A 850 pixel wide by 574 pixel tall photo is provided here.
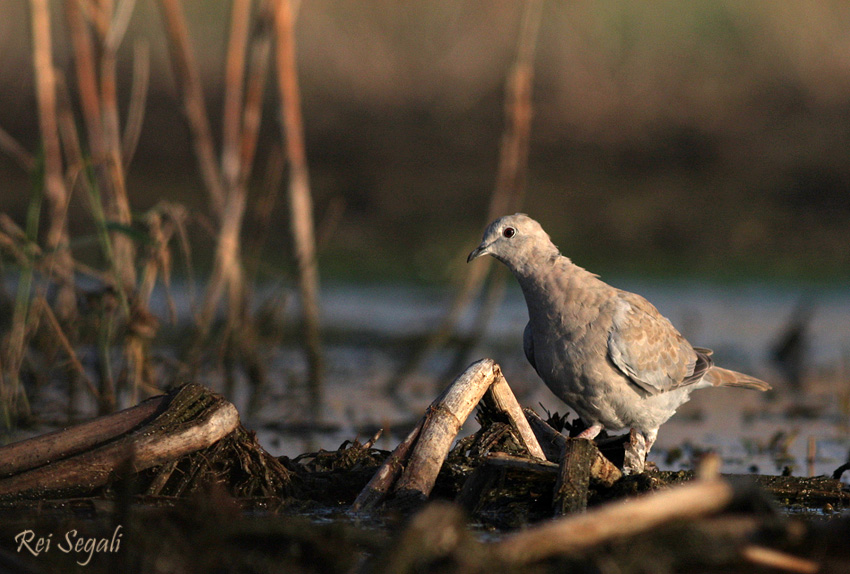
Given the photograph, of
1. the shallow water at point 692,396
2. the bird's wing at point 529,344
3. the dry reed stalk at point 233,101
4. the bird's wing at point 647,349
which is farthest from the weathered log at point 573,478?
the dry reed stalk at point 233,101

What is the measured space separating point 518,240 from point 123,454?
2.31 metres

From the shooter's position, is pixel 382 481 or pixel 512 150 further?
pixel 512 150

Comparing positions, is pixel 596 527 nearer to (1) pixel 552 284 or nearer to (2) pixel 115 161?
(1) pixel 552 284

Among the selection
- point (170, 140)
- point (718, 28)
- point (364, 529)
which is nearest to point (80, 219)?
point (170, 140)

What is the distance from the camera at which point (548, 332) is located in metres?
5.39

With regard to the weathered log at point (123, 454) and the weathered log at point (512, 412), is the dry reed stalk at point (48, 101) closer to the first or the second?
the weathered log at point (123, 454)

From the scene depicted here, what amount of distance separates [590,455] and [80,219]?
556 inches

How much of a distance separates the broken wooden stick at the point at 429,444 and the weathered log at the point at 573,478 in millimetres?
486

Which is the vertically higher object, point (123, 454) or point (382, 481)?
point (382, 481)

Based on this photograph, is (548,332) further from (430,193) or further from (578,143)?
(578,143)

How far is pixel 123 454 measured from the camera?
4.29 metres

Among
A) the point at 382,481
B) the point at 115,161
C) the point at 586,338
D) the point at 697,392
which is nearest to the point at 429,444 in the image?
the point at 382,481

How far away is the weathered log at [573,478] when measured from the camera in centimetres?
420

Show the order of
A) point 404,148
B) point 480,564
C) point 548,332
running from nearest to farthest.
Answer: point 480,564
point 548,332
point 404,148
